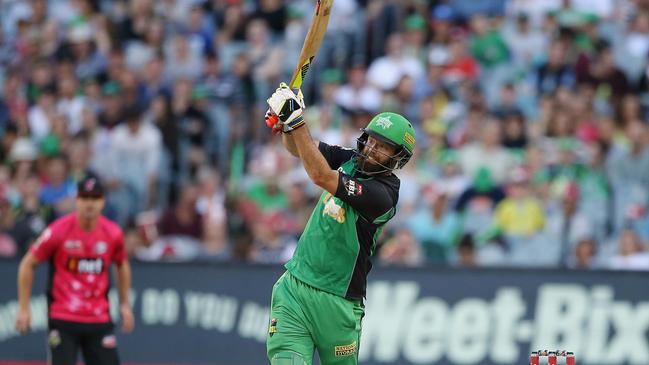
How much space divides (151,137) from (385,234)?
3739 mm

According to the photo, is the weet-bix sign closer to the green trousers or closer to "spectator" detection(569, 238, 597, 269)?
"spectator" detection(569, 238, 597, 269)

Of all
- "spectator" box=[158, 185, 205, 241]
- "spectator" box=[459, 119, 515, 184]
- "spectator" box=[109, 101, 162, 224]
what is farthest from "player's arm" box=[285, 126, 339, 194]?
"spectator" box=[109, 101, 162, 224]

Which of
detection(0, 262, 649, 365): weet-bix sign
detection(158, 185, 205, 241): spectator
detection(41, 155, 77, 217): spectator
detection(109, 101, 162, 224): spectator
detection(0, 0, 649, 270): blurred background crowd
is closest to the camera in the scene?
detection(0, 262, 649, 365): weet-bix sign

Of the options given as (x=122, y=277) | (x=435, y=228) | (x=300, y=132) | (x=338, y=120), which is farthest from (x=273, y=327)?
(x=338, y=120)

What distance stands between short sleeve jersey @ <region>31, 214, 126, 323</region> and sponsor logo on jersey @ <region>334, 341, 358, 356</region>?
3.28m

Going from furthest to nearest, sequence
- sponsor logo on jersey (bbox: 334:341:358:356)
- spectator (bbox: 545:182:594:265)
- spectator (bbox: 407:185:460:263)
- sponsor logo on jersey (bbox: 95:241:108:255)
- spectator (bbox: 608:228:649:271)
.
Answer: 1. spectator (bbox: 407:185:460:263)
2. spectator (bbox: 545:182:594:265)
3. spectator (bbox: 608:228:649:271)
4. sponsor logo on jersey (bbox: 95:241:108:255)
5. sponsor logo on jersey (bbox: 334:341:358:356)

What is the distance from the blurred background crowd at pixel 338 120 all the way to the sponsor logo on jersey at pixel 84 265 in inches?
173

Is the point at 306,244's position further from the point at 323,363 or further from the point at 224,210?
the point at 224,210

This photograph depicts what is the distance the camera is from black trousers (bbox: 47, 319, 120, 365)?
1139cm

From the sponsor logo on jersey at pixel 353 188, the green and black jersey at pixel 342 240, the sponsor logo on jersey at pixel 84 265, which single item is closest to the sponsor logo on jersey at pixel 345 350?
the green and black jersey at pixel 342 240

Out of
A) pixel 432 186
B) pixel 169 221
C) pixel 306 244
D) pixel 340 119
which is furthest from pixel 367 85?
pixel 306 244

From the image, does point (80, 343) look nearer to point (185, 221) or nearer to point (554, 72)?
point (185, 221)

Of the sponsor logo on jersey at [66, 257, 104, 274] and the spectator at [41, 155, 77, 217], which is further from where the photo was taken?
the spectator at [41, 155, 77, 217]

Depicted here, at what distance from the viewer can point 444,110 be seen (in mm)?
17938
